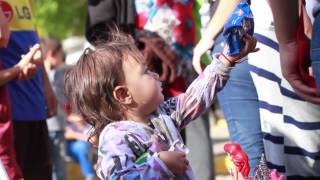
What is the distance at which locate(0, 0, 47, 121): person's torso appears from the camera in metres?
3.95

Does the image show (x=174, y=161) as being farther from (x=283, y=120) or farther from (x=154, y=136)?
(x=283, y=120)

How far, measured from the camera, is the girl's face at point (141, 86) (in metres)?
2.77

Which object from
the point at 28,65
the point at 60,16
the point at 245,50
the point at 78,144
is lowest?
the point at 60,16

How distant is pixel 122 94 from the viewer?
2.76 m

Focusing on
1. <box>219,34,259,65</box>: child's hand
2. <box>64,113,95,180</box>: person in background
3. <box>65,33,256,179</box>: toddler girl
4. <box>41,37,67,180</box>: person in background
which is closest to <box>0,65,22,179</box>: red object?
<box>65,33,256,179</box>: toddler girl

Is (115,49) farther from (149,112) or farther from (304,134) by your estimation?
(304,134)

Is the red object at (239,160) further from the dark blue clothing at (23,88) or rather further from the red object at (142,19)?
the red object at (142,19)

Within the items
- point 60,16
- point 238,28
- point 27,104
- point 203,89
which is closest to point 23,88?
point 27,104

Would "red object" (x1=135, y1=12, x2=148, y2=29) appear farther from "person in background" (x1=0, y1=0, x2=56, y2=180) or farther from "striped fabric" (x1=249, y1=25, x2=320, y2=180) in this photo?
"striped fabric" (x1=249, y1=25, x2=320, y2=180)

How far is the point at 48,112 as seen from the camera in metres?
4.25

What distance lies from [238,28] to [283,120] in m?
0.76

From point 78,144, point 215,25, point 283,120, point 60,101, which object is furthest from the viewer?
point 78,144

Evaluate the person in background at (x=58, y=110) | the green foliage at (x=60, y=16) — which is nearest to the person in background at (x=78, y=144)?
the person in background at (x=58, y=110)

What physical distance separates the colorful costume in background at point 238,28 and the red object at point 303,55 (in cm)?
36
